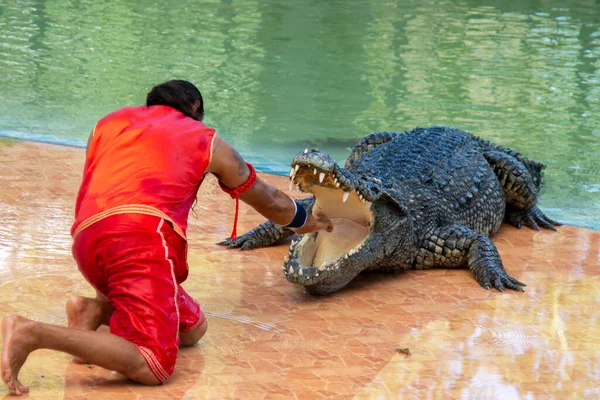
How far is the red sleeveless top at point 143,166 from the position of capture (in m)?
3.23

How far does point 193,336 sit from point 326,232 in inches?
46.0

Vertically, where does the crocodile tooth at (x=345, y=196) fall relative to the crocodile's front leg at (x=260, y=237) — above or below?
above

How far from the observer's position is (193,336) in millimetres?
3576

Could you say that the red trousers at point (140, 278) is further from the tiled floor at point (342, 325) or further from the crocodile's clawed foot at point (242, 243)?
the crocodile's clawed foot at point (242, 243)

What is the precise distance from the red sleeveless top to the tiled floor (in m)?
0.63

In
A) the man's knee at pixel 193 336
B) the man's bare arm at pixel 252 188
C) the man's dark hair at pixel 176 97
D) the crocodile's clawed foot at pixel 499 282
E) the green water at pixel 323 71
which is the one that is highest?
the man's dark hair at pixel 176 97

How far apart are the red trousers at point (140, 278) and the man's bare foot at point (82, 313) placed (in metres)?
0.15

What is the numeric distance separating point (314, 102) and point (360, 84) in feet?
3.84

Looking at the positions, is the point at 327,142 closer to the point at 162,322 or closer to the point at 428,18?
the point at 162,322

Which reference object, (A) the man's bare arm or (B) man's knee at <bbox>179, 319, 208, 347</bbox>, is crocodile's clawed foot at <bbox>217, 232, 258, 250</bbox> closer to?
(A) the man's bare arm

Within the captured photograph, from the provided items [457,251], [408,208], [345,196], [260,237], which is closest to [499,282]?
[457,251]

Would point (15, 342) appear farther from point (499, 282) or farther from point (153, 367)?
point (499, 282)

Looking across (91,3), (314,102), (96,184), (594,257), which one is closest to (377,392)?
(96,184)

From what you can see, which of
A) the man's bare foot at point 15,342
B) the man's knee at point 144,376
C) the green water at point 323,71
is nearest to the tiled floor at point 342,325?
the man's knee at point 144,376
